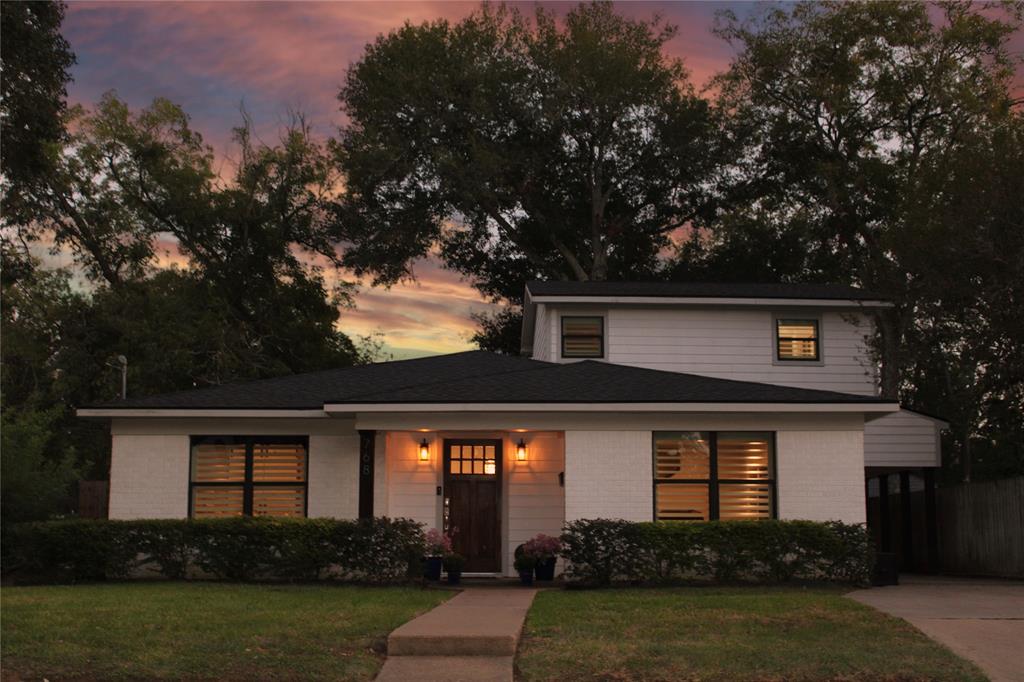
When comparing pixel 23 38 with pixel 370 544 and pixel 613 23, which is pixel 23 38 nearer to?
pixel 370 544

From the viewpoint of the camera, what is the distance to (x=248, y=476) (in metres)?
20.0

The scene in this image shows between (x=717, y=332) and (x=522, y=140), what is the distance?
17.5 metres

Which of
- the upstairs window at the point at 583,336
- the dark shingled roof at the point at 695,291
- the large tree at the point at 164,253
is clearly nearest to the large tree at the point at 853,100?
the dark shingled roof at the point at 695,291

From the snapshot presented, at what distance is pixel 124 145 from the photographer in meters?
41.9

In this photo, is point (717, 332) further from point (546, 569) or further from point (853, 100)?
point (853, 100)

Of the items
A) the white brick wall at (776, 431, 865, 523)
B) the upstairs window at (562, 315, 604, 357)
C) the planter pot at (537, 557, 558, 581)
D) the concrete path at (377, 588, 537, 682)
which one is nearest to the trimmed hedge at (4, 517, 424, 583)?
the planter pot at (537, 557, 558, 581)

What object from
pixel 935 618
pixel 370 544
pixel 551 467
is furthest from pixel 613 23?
pixel 935 618

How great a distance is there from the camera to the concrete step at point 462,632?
1102 centimetres

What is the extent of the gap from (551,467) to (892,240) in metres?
11.8

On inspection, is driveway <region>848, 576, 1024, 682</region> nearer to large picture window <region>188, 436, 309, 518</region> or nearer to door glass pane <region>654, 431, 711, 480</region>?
door glass pane <region>654, 431, 711, 480</region>

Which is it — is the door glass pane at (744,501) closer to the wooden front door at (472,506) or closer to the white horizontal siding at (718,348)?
the wooden front door at (472,506)

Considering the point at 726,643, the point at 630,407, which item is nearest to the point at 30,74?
the point at 630,407

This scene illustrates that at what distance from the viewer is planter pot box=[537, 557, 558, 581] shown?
1883 centimetres

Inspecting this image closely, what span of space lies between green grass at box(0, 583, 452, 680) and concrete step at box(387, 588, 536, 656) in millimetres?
259
